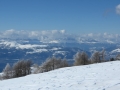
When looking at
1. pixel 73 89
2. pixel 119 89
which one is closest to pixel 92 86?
pixel 73 89

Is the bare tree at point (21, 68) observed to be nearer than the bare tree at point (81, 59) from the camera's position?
Yes

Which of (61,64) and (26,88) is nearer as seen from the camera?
(26,88)

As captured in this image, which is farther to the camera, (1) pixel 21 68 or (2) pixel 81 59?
(2) pixel 81 59

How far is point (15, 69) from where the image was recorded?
82.8 m

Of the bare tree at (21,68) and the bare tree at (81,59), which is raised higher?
the bare tree at (81,59)

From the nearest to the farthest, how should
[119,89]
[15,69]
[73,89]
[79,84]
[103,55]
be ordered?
1. [119,89]
2. [73,89]
3. [79,84]
4. [15,69]
5. [103,55]

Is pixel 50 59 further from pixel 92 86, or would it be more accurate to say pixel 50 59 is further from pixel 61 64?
pixel 92 86

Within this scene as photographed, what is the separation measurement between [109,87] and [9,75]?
7220cm

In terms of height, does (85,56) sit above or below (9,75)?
above

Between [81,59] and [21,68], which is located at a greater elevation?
[81,59]

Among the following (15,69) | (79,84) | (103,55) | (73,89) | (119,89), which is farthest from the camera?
(103,55)

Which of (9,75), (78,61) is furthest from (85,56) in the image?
(9,75)

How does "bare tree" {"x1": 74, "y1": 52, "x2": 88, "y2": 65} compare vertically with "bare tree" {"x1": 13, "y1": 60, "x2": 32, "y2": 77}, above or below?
above

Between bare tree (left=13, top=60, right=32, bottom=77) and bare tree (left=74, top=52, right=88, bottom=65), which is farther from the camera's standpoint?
bare tree (left=74, top=52, right=88, bottom=65)
